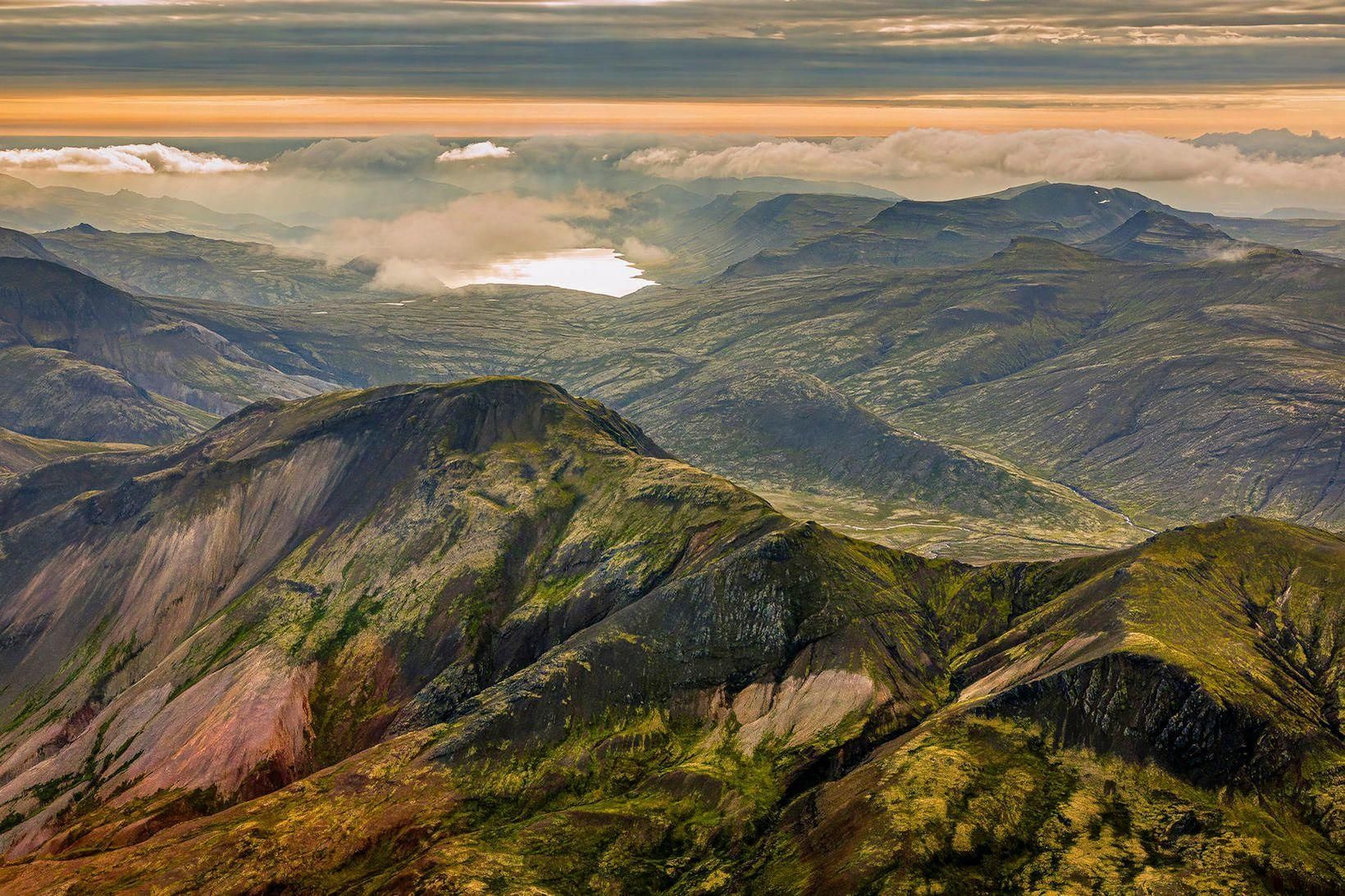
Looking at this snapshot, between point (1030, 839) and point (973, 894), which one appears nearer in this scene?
point (973, 894)

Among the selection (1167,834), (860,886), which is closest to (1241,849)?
(1167,834)

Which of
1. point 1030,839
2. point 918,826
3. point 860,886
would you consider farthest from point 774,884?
point 1030,839

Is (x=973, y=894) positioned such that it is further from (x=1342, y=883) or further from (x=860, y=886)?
(x=1342, y=883)

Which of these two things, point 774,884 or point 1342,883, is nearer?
point 1342,883

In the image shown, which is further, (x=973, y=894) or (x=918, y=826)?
(x=918, y=826)

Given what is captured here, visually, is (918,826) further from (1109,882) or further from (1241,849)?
(1241,849)

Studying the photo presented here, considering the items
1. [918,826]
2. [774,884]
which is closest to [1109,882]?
[918,826]

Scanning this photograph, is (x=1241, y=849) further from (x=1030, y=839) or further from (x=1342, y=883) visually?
(x=1030, y=839)
